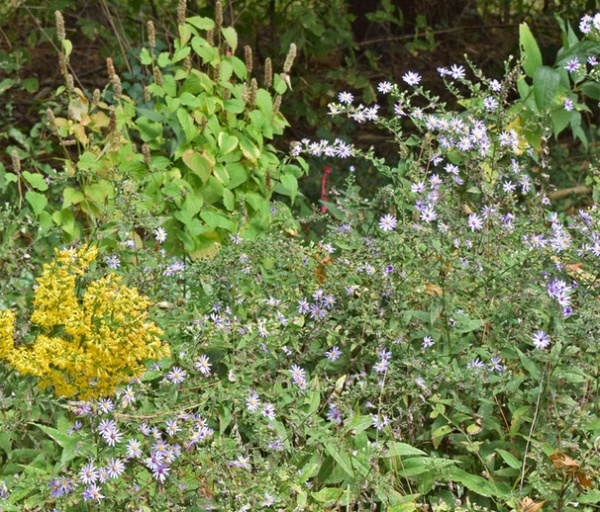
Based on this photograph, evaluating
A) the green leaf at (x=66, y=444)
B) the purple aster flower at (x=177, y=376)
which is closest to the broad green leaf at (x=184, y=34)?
the purple aster flower at (x=177, y=376)

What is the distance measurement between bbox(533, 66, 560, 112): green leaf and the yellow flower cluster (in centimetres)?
216

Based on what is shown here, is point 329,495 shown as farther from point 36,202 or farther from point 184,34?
point 184,34

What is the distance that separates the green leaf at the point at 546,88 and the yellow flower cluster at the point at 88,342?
2156mm

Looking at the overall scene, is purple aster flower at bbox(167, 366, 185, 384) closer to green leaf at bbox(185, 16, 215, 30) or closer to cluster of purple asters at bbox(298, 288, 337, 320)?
cluster of purple asters at bbox(298, 288, 337, 320)

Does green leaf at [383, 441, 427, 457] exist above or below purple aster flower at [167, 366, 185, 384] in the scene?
below

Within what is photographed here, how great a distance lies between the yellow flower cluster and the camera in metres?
2.54

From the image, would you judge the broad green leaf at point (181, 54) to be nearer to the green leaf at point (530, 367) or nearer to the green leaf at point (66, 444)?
the green leaf at point (66, 444)

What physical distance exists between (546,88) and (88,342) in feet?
7.94

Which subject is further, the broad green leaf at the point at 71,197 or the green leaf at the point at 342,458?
the broad green leaf at the point at 71,197

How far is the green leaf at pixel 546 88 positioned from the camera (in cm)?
405

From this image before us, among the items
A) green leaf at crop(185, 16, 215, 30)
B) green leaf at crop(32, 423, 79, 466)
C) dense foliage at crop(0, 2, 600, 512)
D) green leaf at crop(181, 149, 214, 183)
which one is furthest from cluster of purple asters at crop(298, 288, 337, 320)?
green leaf at crop(185, 16, 215, 30)

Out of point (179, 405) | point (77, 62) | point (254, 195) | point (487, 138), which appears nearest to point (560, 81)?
point (487, 138)

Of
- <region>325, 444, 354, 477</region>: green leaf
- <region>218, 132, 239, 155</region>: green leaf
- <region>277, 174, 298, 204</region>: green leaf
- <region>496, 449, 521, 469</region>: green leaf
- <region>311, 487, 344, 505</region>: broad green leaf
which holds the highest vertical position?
<region>218, 132, 239, 155</region>: green leaf

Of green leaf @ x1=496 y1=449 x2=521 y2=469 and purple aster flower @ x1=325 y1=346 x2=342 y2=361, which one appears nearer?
green leaf @ x1=496 y1=449 x2=521 y2=469
